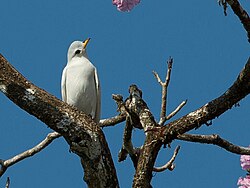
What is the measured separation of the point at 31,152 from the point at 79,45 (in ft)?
8.18

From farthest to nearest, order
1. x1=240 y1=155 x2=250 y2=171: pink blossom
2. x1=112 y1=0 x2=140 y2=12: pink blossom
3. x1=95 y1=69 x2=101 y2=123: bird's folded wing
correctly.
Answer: x1=95 y1=69 x2=101 y2=123: bird's folded wing
x1=240 y1=155 x2=250 y2=171: pink blossom
x1=112 y1=0 x2=140 y2=12: pink blossom

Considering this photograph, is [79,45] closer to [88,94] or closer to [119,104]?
[88,94]

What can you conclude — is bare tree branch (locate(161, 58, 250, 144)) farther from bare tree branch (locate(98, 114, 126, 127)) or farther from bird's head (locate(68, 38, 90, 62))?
bird's head (locate(68, 38, 90, 62))

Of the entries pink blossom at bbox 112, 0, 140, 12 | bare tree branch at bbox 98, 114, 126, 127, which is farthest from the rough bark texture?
bare tree branch at bbox 98, 114, 126, 127

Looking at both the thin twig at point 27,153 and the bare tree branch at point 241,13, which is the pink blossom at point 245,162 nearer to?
the bare tree branch at point 241,13

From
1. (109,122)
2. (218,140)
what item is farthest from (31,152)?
(218,140)

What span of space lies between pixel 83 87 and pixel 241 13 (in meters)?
3.49

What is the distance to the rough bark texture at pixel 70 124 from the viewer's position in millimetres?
3588

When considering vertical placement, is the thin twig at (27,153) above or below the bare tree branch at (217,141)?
above

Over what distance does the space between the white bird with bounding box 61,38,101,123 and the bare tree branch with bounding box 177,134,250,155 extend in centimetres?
251

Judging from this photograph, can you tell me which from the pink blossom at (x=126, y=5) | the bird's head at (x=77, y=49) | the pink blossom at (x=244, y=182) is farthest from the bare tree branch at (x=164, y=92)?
the bird's head at (x=77, y=49)

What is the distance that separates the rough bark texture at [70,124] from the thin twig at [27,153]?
4.74ft

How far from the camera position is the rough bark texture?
359cm

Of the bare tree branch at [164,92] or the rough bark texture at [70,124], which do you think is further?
the bare tree branch at [164,92]
